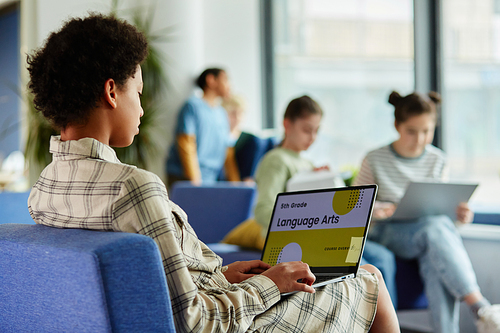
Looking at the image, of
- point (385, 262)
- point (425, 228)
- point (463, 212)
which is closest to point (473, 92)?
point (463, 212)

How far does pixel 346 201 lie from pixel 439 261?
1186mm

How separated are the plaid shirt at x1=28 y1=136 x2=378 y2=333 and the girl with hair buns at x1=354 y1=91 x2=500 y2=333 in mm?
1133

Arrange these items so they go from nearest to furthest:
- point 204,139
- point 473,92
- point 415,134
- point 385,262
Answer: point 385,262, point 415,134, point 473,92, point 204,139

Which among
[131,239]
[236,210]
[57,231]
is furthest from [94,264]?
[236,210]

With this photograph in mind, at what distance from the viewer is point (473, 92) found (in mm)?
3225

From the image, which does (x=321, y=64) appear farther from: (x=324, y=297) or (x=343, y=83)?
(x=324, y=297)

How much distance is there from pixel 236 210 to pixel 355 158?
5.10 ft

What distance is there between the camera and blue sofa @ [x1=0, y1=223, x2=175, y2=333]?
0.86 meters

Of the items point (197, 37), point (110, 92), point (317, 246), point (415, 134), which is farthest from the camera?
point (197, 37)

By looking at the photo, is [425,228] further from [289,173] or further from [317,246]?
[317,246]

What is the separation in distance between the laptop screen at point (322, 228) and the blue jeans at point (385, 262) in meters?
0.92

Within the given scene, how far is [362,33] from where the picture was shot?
160 inches

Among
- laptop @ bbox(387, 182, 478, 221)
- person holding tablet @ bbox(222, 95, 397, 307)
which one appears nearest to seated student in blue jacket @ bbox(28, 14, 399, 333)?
person holding tablet @ bbox(222, 95, 397, 307)

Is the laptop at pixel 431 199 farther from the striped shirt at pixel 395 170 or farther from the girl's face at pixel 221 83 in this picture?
the girl's face at pixel 221 83
